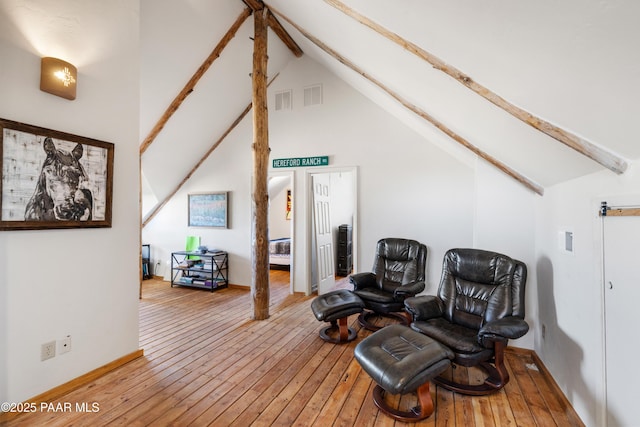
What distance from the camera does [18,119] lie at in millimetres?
1895

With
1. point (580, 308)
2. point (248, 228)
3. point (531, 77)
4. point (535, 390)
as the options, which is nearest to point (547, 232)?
point (580, 308)

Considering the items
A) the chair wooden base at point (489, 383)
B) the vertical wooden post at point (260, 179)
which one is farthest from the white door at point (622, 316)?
the vertical wooden post at point (260, 179)

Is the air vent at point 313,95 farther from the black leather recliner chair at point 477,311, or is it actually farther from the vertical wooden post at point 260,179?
the black leather recliner chair at point 477,311

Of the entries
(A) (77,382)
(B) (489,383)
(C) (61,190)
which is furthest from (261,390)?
(C) (61,190)

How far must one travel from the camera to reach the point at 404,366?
5.91ft

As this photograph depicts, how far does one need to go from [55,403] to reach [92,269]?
3.14 feet

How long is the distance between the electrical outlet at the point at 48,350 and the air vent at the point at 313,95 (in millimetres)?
4188

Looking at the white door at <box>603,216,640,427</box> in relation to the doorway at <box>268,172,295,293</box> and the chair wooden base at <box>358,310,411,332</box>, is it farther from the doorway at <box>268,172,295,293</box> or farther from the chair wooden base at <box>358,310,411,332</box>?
the doorway at <box>268,172,295,293</box>

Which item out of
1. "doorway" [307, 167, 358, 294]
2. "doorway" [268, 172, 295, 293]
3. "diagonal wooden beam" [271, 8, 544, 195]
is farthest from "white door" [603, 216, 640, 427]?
"doorway" [268, 172, 295, 293]

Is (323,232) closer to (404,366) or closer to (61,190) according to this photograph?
(404,366)

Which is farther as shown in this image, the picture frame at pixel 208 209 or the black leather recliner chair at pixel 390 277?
the picture frame at pixel 208 209

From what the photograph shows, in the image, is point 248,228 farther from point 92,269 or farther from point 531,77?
point 531,77

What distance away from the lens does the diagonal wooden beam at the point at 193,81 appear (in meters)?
3.82

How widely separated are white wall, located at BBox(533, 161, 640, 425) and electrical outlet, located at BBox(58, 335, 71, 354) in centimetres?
362
